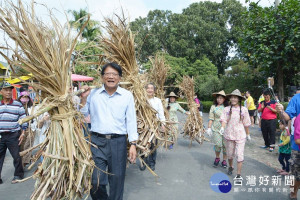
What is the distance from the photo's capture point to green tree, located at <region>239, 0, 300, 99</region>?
9.29 m

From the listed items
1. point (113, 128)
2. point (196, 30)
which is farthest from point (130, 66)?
point (196, 30)

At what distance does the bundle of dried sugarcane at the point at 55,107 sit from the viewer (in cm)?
208

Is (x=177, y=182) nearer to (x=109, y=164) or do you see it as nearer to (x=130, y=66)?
(x=109, y=164)

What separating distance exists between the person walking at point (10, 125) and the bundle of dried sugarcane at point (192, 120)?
176 inches

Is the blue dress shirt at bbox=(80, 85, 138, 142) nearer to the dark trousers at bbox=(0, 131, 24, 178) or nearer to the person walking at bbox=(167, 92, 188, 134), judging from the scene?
the dark trousers at bbox=(0, 131, 24, 178)

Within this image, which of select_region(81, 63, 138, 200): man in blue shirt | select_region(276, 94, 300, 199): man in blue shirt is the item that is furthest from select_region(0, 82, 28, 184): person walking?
select_region(276, 94, 300, 199): man in blue shirt

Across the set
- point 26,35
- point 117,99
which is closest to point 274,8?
point 117,99

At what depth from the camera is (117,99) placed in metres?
2.70

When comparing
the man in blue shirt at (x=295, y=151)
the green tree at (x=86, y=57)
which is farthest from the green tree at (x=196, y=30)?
the man in blue shirt at (x=295, y=151)

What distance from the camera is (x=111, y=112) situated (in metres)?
2.66

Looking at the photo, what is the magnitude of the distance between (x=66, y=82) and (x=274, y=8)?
10.7 m

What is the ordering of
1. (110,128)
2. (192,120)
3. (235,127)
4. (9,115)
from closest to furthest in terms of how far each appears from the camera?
(110,128), (9,115), (235,127), (192,120)

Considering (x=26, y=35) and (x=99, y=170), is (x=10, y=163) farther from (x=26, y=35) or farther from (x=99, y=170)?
(x=26, y=35)

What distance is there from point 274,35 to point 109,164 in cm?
1007
